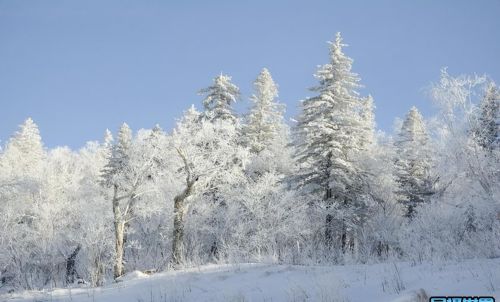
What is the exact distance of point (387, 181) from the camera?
45.6 metres

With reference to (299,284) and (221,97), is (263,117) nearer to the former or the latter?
(221,97)

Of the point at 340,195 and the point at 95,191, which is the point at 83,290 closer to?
the point at 340,195

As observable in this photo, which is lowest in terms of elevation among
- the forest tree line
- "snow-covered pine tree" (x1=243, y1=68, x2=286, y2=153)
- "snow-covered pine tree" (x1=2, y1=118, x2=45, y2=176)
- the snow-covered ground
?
the snow-covered ground

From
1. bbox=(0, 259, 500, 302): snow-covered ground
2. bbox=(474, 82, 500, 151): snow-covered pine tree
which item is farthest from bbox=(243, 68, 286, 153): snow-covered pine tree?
bbox=(0, 259, 500, 302): snow-covered ground

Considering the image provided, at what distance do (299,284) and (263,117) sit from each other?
33098mm

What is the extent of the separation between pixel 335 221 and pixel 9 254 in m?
26.0

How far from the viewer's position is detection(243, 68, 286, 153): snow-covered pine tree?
40359mm

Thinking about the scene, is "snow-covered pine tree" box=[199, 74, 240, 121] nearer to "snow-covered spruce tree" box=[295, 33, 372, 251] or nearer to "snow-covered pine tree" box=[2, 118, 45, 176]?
"snow-covered spruce tree" box=[295, 33, 372, 251]

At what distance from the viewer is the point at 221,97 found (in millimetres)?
37688

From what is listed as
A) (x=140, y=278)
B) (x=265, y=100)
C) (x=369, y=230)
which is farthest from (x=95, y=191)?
(x=140, y=278)

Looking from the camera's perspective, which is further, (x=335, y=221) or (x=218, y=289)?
(x=335, y=221)

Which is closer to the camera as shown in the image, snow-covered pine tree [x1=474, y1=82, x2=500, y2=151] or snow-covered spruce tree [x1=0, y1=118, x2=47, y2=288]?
snow-covered pine tree [x1=474, y1=82, x2=500, y2=151]

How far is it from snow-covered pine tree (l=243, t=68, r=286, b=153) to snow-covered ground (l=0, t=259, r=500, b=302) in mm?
28222

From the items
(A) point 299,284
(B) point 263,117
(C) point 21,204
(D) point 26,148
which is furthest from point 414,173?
(D) point 26,148
